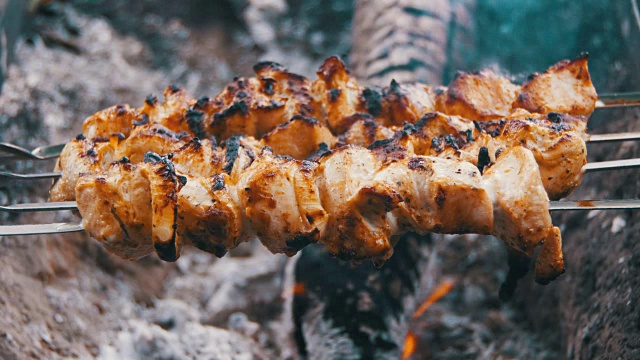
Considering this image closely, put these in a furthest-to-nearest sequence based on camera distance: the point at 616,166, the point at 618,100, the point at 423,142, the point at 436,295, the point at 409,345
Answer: the point at 436,295
the point at 409,345
the point at 618,100
the point at 423,142
the point at 616,166

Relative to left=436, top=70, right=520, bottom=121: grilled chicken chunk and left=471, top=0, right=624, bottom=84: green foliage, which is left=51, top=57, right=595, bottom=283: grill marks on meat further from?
left=471, top=0, right=624, bottom=84: green foliage

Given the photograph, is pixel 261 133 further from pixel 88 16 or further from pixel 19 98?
pixel 88 16

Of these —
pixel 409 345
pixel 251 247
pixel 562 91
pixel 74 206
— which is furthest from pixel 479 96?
pixel 251 247

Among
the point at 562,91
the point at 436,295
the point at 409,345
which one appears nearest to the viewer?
the point at 562,91

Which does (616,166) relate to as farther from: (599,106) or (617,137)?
(599,106)

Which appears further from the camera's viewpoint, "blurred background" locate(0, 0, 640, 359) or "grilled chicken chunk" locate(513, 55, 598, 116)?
"blurred background" locate(0, 0, 640, 359)

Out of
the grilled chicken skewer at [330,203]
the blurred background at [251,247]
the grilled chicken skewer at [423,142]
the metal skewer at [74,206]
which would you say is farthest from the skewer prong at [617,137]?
the blurred background at [251,247]

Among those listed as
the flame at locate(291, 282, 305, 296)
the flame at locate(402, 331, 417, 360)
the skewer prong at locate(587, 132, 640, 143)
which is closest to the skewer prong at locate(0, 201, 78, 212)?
the flame at locate(291, 282, 305, 296)
